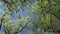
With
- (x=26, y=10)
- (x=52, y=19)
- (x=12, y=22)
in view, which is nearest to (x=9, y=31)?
(x=12, y=22)

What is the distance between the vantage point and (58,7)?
5.41 metres

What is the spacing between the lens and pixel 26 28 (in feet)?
18.2

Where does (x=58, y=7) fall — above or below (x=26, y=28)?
above

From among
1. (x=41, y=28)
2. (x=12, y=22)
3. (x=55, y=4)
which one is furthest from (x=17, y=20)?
(x=55, y=4)

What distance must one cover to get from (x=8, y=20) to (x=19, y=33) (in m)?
0.40

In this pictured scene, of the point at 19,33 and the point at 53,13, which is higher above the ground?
the point at 53,13

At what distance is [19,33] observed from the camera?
18.2 feet

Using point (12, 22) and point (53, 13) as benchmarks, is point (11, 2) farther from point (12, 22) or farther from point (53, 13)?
point (53, 13)

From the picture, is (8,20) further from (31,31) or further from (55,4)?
(55,4)

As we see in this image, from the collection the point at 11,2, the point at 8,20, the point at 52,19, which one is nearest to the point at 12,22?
the point at 8,20

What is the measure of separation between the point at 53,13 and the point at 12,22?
983 millimetres

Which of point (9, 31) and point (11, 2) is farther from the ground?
point (11, 2)

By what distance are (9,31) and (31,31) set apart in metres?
0.52

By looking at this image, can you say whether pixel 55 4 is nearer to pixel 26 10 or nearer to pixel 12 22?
pixel 26 10
